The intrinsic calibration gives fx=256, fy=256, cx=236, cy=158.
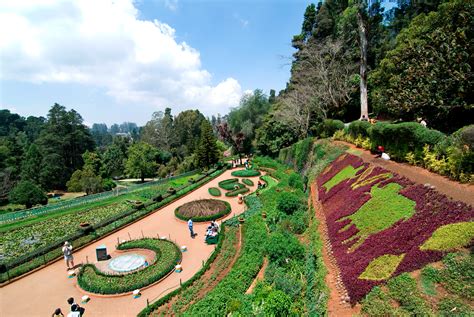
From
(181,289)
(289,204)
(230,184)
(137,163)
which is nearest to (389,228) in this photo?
(289,204)

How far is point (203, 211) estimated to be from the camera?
2456 centimetres

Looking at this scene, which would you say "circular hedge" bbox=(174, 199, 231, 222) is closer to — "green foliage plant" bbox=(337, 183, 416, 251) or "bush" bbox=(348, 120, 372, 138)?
"green foliage plant" bbox=(337, 183, 416, 251)

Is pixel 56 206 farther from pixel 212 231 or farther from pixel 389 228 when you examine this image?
pixel 389 228

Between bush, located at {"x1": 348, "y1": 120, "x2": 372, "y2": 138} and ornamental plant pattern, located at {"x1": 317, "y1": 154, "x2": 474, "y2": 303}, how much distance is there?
254 inches

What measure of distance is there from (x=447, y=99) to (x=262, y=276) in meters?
15.7

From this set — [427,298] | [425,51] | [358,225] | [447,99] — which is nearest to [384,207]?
[358,225]

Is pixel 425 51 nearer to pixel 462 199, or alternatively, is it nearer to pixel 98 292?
pixel 462 199

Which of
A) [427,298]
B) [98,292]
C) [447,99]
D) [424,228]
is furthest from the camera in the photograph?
[447,99]

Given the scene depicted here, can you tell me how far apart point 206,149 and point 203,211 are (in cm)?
2361

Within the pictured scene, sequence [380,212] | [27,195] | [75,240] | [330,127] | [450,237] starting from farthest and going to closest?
[27,195] → [330,127] → [75,240] → [380,212] → [450,237]

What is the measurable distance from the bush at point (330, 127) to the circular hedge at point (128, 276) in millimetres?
21407

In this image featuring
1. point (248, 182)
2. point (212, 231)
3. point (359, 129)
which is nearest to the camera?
point (212, 231)

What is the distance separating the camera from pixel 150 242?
766 inches

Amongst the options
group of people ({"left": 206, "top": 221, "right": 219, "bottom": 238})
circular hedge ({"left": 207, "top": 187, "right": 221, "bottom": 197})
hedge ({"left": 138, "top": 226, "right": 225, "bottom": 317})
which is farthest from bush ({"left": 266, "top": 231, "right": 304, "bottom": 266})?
circular hedge ({"left": 207, "top": 187, "right": 221, "bottom": 197})
